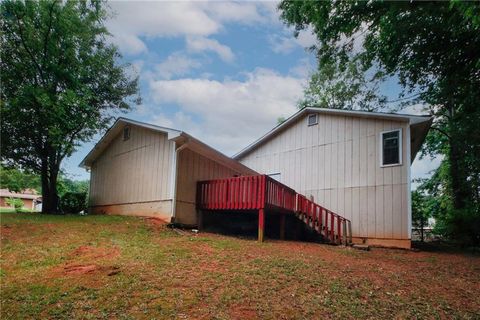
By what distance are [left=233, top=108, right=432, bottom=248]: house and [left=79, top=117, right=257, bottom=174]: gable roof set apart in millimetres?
2415

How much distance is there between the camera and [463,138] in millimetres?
11891

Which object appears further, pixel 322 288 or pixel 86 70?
pixel 86 70

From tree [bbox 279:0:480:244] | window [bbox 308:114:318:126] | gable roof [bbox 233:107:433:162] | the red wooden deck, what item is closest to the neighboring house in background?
gable roof [bbox 233:107:433:162]

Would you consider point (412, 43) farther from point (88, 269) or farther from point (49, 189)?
point (49, 189)

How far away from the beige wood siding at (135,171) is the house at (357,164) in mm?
5890

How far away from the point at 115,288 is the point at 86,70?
1428 cm

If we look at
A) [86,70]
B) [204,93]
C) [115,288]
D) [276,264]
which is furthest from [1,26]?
[276,264]

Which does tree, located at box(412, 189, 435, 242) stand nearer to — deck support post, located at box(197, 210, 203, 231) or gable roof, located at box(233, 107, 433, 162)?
gable roof, located at box(233, 107, 433, 162)

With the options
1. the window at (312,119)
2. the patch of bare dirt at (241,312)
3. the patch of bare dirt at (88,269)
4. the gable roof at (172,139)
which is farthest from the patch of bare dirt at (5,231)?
the window at (312,119)

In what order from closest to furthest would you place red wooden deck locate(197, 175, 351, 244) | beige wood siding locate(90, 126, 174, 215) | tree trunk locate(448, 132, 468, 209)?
red wooden deck locate(197, 175, 351, 244), beige wood siding locate(90, 126, 174, 215), tree trunk locate(448, 132, 468, 209)

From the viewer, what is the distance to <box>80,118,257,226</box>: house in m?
11.4

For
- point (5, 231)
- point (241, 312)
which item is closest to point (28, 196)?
point (5, 231)

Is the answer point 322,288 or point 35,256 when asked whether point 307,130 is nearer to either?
point 322,288

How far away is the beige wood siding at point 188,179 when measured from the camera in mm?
11375
